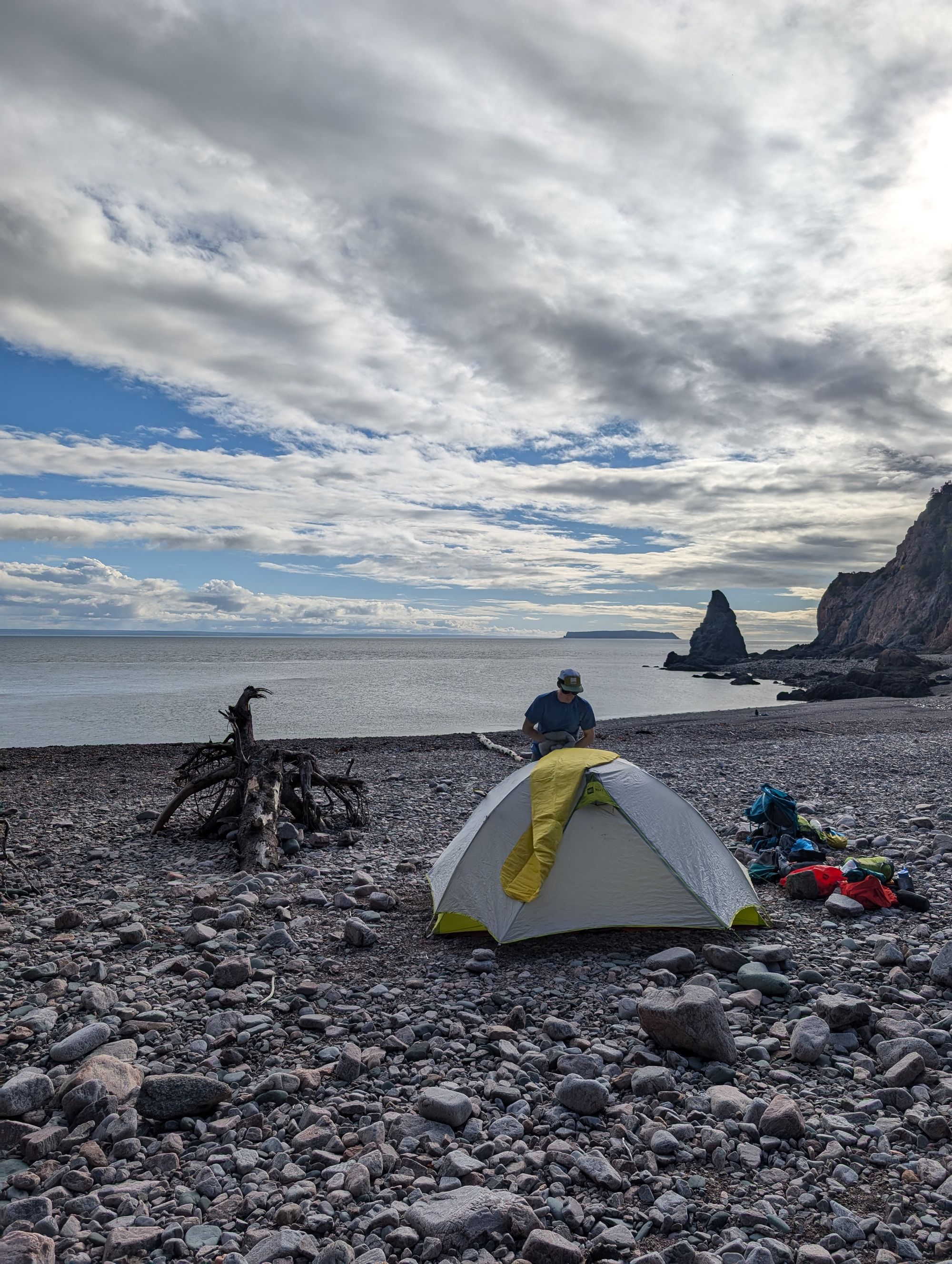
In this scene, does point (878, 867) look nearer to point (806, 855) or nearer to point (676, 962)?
point (806, 855)

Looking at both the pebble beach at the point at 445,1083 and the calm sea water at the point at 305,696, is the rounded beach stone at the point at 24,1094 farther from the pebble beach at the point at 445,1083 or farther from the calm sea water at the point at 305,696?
the calm sea water at the point at 305,696

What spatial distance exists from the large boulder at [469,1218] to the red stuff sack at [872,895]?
5832 mm

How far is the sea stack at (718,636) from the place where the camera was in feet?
431

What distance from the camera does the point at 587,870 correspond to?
748 cm

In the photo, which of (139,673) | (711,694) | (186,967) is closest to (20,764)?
(186,967)

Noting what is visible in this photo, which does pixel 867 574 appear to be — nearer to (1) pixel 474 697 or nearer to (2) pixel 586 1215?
(1) pixel 474 697

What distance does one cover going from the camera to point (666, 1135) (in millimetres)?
4414

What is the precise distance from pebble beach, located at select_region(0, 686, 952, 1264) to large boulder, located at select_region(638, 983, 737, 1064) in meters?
0.03

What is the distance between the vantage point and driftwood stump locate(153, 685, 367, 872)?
10.9 meters

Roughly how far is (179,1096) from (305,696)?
164ft

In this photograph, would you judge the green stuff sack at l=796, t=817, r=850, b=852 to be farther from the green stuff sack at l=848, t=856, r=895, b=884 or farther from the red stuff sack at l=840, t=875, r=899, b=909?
the red stuff sack at l=840, t=875, r=899, b=909

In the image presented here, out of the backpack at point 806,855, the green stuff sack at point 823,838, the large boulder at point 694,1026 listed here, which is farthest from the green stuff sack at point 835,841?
the large boulder at point 694,1026

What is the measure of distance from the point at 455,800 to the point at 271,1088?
407 inches

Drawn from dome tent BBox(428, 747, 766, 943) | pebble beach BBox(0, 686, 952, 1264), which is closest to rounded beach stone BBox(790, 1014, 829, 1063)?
pebble beach BBox(0, 686, 952, 1264)
